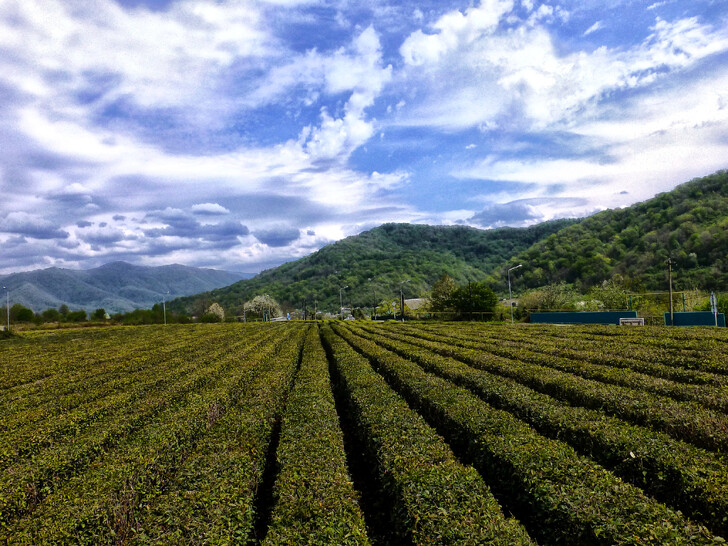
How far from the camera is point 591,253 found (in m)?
90.5

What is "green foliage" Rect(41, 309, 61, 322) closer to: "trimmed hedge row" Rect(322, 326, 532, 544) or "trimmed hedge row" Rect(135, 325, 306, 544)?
"trimmed hedge row" Rect(135, 325, 306, 544)

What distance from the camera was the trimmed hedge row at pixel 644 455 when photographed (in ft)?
18.4

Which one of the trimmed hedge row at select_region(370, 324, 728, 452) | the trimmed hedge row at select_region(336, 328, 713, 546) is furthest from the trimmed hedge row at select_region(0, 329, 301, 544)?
the trimmed hedge row at select_region(370, 324, 728, 452)

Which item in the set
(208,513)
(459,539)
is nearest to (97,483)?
(208,513)

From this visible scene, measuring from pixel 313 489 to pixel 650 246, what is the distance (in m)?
93.2

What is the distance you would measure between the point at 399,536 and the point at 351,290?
12531cm

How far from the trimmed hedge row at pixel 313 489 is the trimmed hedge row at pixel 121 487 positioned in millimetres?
1985

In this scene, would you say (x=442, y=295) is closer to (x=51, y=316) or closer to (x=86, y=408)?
(x=86, y=408)

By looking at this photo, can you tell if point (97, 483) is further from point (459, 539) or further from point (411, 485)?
point (459, 539)

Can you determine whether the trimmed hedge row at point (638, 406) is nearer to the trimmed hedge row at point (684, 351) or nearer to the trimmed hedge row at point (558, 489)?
the trimmed hedge row at point (558, 489)

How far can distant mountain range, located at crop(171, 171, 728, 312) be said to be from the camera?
70094 millimetres

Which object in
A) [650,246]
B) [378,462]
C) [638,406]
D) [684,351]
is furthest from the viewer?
[650,246]

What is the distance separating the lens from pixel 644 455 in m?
6.62

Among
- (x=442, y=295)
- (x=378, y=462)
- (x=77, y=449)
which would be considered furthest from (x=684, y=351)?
A: (x=442, y=295)
